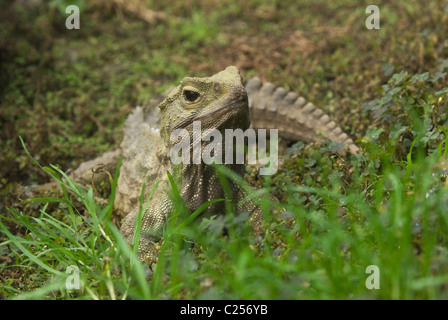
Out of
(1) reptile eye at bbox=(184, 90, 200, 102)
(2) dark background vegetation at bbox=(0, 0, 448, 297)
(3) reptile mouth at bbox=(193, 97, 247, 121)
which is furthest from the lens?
(2) dark background vegetation at bbox=(0, 0, 448, 297)

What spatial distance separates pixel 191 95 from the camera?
4230 mm

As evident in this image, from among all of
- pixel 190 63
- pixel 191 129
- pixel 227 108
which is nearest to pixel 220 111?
pixel 227 108

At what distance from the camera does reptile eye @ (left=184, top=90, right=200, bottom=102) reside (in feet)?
13.8

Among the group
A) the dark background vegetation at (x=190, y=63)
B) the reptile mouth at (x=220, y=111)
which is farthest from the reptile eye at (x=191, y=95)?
the dark background vegetation at (x=190, y=63)

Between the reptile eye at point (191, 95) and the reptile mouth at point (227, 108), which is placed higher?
the reptile eye at point (191, 95)

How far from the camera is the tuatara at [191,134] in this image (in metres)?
4.12

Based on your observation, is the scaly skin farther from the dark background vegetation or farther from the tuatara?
the dark background vegetation

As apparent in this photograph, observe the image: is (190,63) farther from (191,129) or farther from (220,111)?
(220,111)

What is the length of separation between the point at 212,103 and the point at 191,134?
0.33 meters

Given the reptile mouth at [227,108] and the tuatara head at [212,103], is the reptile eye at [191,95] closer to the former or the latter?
the tuatara head at [212,103]

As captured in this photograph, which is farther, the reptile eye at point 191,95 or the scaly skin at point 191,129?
the reptile eye at point 191,95

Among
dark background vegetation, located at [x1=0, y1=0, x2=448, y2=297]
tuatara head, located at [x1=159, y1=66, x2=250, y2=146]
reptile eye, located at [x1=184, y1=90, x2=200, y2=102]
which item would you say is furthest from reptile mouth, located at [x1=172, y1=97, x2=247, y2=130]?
dark background vegetation, located at [x1=0, y1=0, x2=448, y2=297]
